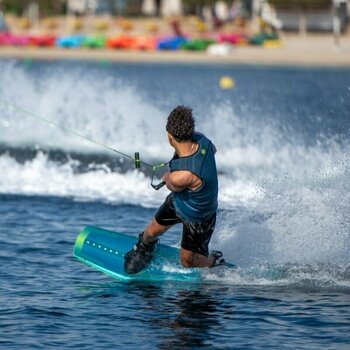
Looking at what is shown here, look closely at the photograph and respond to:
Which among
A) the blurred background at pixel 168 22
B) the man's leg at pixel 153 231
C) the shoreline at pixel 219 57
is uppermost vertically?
the blurred background at pixel 168 22

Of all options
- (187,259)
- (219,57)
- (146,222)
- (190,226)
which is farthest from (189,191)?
(219,57)

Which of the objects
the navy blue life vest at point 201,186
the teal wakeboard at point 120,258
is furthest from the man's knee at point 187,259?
the navy blue life vest at point 201,186

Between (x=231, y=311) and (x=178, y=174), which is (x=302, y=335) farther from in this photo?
(x=178, y=174)

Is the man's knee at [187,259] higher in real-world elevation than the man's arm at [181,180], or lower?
lower

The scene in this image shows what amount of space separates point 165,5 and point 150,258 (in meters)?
70.4

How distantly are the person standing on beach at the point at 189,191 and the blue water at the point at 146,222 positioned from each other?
0.54m

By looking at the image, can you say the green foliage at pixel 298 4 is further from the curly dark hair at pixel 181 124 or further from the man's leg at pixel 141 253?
the curly dark hair at pixel 181 124

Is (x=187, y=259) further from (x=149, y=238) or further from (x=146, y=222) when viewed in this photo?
(x=146, y=222)

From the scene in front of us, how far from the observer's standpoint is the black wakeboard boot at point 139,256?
12078 millimetres

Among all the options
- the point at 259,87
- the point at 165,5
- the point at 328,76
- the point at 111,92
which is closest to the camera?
the point at 111,92

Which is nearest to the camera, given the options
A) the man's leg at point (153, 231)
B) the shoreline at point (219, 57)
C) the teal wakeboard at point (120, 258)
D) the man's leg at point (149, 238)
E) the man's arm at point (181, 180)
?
the man's arm at point (181, 180)

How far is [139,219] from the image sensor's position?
1653 cm

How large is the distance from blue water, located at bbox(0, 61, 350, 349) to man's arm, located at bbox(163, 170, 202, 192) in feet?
3.99

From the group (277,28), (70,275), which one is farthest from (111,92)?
(277,28)
